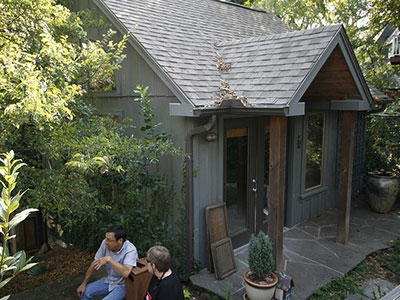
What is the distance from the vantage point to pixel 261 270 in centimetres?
429

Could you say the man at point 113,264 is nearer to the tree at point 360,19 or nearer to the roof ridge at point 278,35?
the roof ridge at point 278,35

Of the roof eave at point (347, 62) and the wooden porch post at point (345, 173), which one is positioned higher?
the roof eave at point (347, 62)

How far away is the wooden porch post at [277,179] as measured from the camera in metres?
4.44

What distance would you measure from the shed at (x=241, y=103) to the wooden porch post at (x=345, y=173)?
2 centimetres

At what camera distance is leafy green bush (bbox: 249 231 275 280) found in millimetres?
4262

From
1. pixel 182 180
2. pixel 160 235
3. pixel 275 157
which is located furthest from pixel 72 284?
pixel 275 157

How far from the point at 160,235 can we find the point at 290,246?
8.66 feet

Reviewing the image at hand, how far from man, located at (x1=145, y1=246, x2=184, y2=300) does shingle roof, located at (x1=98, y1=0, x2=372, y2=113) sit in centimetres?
213

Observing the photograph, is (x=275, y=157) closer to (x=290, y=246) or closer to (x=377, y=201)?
(x=290, y=246)

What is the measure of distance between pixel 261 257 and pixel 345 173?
287 centimetres

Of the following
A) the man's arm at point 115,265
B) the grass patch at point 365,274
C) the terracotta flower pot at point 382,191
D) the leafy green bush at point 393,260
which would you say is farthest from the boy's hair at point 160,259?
the terracotta flower pot at point 382,191

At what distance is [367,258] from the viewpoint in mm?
5840

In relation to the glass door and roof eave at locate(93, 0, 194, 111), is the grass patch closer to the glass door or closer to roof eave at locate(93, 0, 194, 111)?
the glass door

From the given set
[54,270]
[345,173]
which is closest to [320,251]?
[345,173]
